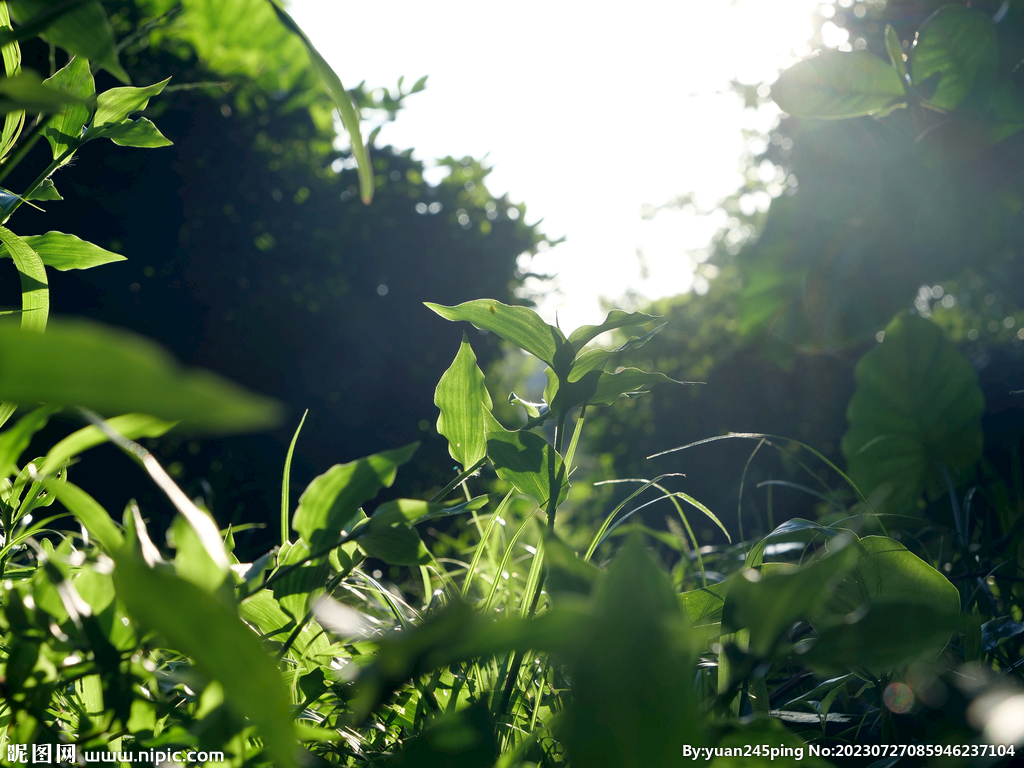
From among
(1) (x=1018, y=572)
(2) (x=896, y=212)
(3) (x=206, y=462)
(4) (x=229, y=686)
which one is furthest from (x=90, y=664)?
(3) (x=206, y=462)

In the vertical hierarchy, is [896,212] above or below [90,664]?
above

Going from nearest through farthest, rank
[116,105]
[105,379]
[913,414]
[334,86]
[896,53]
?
[105,379]
[334,86]
[116,105]
[896,53]
[913,414]

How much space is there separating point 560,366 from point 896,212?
5.38 feet

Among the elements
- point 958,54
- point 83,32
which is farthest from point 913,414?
point 83,32

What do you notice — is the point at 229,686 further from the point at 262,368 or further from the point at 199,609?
Answer: the point at 262,368

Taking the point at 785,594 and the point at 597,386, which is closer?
the point at 785,594

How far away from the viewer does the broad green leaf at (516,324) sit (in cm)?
28

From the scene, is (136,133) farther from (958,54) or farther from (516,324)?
(958,54)

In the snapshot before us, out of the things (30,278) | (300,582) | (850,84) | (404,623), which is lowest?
(404,623)

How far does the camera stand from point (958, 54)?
23.5 inches

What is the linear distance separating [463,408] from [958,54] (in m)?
0.66

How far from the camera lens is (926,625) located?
16 centimetres

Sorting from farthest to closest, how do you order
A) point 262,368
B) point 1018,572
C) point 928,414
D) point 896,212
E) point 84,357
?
1. point 262,368
2. point 896,212
3. point 928,414
4. point 1018,572
5. point 84,357

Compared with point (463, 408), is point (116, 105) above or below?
above
